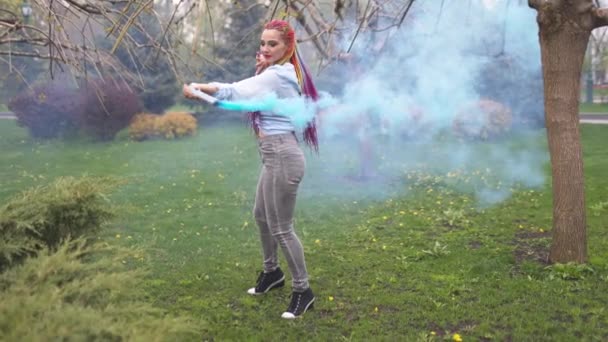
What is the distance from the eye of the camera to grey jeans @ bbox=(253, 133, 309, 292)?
365cm

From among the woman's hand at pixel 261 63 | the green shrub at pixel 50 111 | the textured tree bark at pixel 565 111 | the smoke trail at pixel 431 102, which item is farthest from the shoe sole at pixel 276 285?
the green shrub at pixel 50 111

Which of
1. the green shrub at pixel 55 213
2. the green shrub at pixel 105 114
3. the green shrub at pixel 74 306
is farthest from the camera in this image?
the green shrub at pixel 105 114

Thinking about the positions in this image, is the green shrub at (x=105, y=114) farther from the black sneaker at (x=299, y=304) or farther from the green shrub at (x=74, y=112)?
the black sneaker at (x=299, y=304)

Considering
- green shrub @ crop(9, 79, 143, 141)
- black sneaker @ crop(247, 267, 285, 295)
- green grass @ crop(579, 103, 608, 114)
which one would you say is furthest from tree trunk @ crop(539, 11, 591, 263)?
green grass @ crop(579, 103, 608, 114)

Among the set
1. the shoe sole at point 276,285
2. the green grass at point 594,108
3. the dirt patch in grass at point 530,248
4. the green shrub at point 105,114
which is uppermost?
the green shrub at point 105,114

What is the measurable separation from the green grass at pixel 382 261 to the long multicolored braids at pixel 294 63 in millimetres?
1236

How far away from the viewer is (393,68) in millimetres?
8812

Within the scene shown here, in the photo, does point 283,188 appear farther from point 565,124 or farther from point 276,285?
point 565,124

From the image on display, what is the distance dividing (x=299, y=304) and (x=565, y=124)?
2583 mm

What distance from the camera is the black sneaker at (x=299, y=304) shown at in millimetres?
3827

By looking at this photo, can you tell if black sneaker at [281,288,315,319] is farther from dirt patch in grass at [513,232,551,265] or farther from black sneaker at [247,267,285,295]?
dirt patch in grass at [513,232,551,265]

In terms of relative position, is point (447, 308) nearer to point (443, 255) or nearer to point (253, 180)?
point (443, 255)

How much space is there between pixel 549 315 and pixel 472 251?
59.5 inches

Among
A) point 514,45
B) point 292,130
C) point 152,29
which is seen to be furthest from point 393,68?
point 152,29
